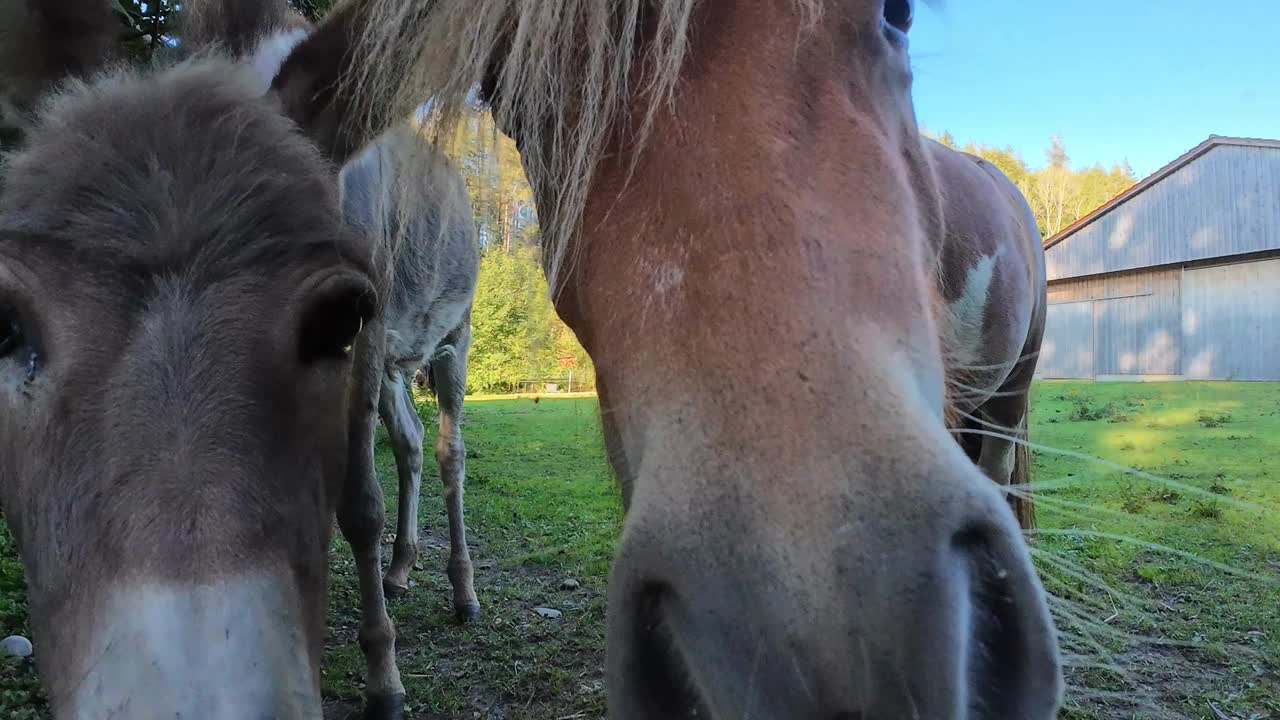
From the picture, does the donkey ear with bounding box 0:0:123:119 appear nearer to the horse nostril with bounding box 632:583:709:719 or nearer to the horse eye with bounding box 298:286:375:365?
the horse eye with bounding box 298:286:375:365

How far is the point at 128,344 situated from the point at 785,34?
1.49 meters

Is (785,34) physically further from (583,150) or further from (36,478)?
(36,478)

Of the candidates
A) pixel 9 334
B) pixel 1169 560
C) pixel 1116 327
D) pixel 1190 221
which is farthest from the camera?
pixel 1116 327

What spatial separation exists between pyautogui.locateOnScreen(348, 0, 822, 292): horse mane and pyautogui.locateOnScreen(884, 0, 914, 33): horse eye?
22.2 inches

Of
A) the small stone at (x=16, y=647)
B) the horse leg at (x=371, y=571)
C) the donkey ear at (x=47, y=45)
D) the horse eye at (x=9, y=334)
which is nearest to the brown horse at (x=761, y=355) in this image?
the horse eye at (x=9, y=334)

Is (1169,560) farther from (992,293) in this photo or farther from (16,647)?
→ (16,647)

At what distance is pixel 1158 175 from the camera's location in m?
18.7

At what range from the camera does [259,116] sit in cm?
185

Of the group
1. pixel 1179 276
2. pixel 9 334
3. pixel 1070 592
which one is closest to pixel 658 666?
pixel 9 334

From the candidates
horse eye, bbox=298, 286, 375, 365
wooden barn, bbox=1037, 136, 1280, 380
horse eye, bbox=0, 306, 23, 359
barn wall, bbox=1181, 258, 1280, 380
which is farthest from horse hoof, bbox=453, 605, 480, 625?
barn wall, bbox=1181, 258, 1280, 380

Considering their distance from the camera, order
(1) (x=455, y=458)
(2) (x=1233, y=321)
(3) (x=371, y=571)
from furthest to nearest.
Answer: (2) (x=1233, y=321), (1) (x=455, y=458), (3) (x=371, y=571)

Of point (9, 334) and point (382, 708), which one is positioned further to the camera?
point (382, 708)

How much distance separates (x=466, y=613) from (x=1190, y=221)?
72.4 ft

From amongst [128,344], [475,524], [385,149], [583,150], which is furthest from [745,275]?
[475,524]
